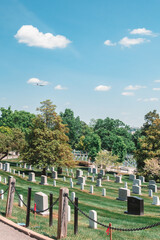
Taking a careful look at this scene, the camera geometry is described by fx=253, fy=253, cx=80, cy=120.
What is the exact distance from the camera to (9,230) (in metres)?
9.30

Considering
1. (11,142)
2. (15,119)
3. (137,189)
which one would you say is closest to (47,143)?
(137,189)

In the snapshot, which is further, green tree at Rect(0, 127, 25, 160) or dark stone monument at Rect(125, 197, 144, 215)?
green tree at Rect(0, 127, 25, 160)

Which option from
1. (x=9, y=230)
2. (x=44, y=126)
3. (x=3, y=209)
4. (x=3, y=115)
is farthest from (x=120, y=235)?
(x=3, y=115)

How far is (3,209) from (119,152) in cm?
4039

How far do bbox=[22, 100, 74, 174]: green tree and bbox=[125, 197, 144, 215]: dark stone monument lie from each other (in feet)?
58.1

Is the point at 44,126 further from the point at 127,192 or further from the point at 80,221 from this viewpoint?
the point at 80,221

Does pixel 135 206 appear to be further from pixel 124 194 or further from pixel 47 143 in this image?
pixel 47 143

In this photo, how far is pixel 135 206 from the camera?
15062 millimetres

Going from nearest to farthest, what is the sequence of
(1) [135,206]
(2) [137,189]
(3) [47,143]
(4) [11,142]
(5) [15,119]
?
1. (1) [135,206]
2. (2) [137,189]
3. (3) [47,143]
4. (4) [11,142]
5. (5) [15,119]

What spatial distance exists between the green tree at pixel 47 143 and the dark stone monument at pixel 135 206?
17699 mm

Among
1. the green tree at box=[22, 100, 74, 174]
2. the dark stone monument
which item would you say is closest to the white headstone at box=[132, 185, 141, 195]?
the dark stone monument

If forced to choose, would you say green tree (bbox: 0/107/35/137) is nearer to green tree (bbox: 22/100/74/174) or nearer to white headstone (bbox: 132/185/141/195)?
green tree (bbox: 22/100/74/174)

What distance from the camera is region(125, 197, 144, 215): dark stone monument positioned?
14836 mm

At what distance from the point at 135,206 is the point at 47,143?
62.7 feet
